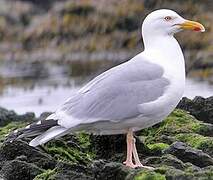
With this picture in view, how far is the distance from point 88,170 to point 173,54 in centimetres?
143

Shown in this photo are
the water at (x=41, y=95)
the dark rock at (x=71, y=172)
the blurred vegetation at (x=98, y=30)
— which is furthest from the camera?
the blurred vegetation at (x=98, y=30)

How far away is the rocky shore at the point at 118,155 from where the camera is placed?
7.09 metres

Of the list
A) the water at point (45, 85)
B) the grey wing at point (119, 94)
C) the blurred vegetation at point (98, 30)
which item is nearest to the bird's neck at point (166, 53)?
the grey wing at point (119, 94)

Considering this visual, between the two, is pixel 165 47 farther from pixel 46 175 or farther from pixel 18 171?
pixel 18 171

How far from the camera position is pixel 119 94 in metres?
7.85

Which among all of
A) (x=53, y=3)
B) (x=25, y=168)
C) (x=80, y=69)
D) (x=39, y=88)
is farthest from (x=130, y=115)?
(x=53, y=3)

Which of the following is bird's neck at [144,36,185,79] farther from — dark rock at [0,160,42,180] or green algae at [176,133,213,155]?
dark rock at [0,160,42,180]

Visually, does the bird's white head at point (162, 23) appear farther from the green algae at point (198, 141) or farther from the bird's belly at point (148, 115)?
the green algae at point (198, 141)

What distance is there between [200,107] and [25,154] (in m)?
2.73

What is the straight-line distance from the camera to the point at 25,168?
306 inches

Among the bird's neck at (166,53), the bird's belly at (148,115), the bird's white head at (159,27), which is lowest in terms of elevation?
the bird's belly at (148,115)

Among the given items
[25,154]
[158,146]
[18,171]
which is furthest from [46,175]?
[158,146]

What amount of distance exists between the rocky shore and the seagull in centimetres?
31

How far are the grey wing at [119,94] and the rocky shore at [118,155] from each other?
47 cm
